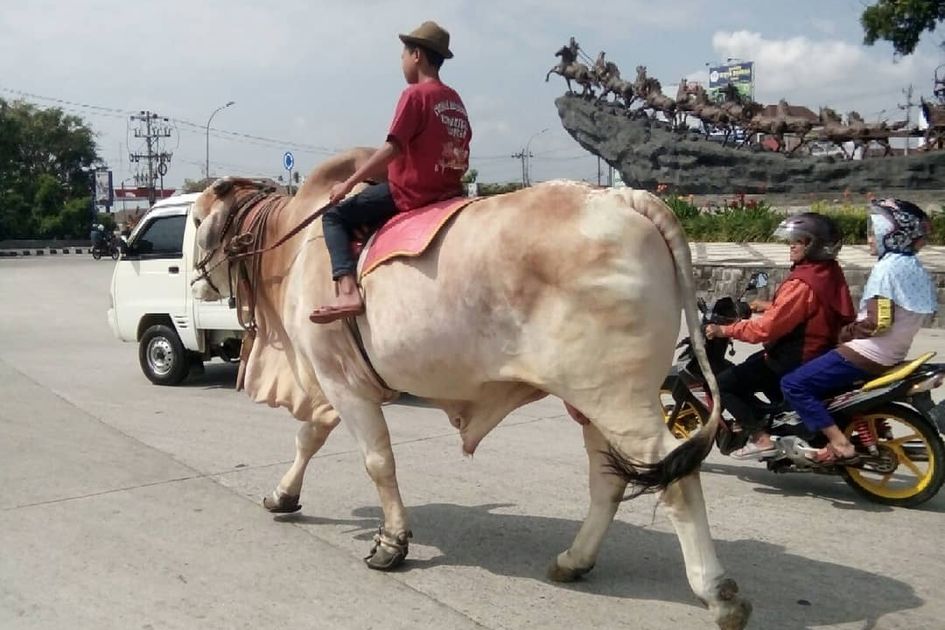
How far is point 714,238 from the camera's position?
20812 mm

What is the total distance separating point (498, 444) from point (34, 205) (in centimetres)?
5341

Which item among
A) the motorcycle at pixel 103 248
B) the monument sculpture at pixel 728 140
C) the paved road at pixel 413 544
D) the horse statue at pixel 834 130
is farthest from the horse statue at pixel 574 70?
the paved road at pixel 413 544

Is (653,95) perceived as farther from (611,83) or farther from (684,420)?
(684,420)

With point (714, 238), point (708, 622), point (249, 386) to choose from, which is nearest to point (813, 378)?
point (708, 622)

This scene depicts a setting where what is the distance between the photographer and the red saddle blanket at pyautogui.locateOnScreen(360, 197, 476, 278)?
3.98 meters

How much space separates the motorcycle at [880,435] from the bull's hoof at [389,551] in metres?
1.60

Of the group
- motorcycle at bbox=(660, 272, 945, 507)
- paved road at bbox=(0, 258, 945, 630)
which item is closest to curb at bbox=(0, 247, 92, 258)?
paved road at bbox=(0, 258, 945, 630)

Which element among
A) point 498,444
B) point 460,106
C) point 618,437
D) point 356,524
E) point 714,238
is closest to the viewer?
point 618,437

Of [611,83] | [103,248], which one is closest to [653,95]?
[611,83]

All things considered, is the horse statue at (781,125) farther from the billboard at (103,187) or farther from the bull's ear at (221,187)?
the billboard at (103,187)

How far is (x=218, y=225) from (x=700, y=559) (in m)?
3.19

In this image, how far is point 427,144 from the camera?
4.21 metres

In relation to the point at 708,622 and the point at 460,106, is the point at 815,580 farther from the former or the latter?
the point at 460,106

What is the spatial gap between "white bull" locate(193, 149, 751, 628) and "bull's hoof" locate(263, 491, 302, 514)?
729 millimetres
